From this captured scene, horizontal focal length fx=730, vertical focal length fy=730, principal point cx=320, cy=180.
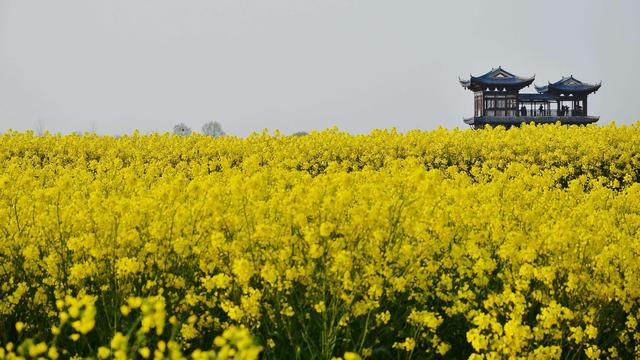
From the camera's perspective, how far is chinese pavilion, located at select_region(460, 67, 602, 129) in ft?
143

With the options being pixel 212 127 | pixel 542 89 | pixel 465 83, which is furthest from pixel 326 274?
pixel 212 127

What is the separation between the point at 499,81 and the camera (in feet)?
143

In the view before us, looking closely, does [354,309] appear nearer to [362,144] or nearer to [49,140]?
[362,144]

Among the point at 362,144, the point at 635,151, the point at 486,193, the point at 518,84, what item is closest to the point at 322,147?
the point at 362,144

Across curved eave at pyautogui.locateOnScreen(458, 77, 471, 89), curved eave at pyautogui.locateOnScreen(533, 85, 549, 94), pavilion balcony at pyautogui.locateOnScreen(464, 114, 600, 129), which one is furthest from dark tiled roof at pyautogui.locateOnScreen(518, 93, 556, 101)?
curved eave at pyautogui.locateOnScreen(458, 77, 471, 89)

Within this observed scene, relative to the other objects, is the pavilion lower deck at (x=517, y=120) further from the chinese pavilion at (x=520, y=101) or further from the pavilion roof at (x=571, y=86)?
the pavilion roof at (x=571, y=86)

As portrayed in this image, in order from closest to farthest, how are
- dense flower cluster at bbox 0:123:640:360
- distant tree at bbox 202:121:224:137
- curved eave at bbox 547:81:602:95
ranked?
1. dense flower cluster at bbox 0:123:640:360
2. curved eave at bbox 547:81:602:95
3. distant tree at bbox 202:121:224:137

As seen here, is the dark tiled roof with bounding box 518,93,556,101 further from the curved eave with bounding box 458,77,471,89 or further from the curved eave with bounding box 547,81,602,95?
the curved eave with bounding box 458,77,471,89

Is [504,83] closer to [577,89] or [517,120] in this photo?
[517,120]

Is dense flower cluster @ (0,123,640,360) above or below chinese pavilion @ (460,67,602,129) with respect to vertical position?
below

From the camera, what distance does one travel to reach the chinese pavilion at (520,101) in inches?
1719

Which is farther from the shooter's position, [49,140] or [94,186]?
[49,140]

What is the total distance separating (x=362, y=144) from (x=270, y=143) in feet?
5.23

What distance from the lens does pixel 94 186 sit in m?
7.46
